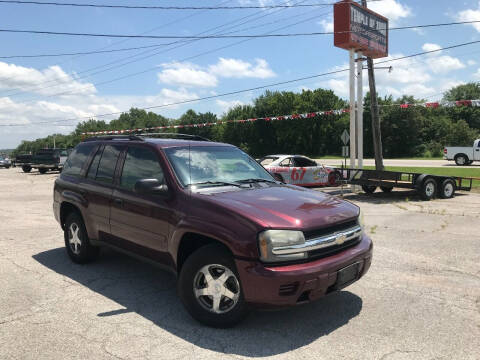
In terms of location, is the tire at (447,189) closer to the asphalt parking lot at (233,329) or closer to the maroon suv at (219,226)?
the asphalt parking lot at (233,329)

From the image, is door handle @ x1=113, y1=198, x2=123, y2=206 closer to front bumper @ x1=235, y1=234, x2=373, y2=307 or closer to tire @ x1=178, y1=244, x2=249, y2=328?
tire @ x1=178, y1=244, x2=249, y2=328

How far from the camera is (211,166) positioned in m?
4.43

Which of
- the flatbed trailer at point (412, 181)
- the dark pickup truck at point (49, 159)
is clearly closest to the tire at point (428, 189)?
the flatbed trailer at point (412, 181)

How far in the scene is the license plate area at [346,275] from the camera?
3.47 metres

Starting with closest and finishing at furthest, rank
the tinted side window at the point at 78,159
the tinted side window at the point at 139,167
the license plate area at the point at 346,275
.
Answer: the license plate area at the point at 346,275 < the tinted side window at the point at 139,167 < the tinted side window at the point at 78,159

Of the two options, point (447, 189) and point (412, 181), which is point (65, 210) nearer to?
point (412, 181)

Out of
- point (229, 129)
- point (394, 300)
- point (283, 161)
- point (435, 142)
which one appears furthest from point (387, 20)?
point (229, 129)

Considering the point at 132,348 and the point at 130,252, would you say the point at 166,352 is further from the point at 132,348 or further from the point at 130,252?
the point at 130,252

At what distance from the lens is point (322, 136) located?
67.1 m

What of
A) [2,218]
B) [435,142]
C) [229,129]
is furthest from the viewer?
[229,129]

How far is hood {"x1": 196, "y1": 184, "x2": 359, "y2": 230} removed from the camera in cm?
335

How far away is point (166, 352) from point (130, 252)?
159cm

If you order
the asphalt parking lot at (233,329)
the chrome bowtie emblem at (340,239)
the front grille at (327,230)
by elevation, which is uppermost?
the front grille at (327,230)

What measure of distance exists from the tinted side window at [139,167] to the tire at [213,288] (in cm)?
107
